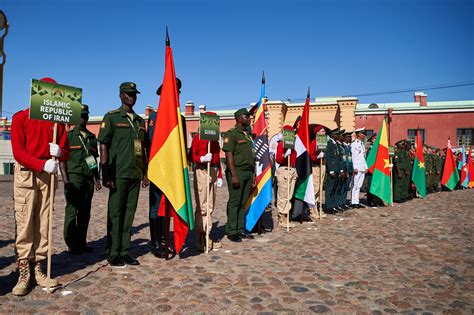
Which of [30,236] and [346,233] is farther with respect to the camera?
[346,233]

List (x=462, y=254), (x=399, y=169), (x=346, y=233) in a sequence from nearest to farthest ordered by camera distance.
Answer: (x=462, y=254) < (x=346, y=233) < (x=399, y=169)

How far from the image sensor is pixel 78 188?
5.73 m

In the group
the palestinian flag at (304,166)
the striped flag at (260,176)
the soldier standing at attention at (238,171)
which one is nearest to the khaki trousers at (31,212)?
the soldier standing at attention at (238,171)

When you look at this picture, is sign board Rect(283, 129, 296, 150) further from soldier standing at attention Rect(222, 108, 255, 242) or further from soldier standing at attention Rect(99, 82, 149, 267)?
soldier standing at attention Rect(99, 82, 149, 267)

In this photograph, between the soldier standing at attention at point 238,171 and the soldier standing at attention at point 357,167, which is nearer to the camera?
the soldier standing at attention at point 238,171

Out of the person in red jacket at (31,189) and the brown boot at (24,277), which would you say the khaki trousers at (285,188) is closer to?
the person in red jacket at (31,189)

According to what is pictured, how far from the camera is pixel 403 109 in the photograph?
112ft

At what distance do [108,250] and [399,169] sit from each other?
38.1ft

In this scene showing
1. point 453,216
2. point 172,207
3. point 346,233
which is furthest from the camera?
point 453,216

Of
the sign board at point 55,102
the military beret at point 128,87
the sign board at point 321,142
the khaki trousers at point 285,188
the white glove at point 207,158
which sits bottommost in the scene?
the khaki trousers at point 285,188

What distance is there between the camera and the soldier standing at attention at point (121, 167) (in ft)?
16.5

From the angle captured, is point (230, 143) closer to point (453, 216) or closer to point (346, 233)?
point (346, 233)

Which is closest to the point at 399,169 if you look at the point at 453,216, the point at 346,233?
the point at 453,216

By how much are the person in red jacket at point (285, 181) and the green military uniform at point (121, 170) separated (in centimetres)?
374
